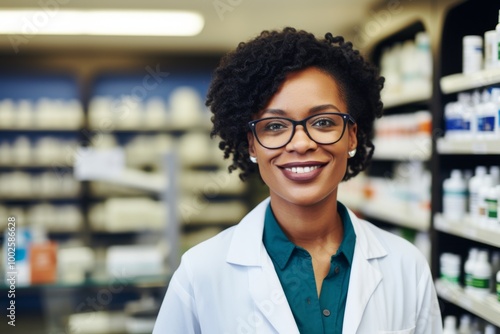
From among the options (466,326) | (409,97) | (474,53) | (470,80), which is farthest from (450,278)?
(409,97)

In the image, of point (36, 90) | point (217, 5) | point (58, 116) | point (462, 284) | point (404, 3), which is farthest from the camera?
point (36, 90)

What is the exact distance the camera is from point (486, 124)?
244 cm

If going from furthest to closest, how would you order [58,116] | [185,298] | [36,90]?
[36,90] → [58,116] → [185,298]

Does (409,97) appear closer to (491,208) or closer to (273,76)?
(491,208)

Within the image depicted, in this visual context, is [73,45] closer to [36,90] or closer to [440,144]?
[36,90]

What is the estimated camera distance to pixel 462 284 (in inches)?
115

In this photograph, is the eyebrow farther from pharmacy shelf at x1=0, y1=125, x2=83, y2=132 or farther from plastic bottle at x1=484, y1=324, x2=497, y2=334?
pharmacy shelf at x1=0, y1=125, x2=83, y2=132

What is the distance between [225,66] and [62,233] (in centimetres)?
605

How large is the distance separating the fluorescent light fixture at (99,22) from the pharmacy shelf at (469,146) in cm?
314

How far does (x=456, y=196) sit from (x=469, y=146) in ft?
1.29

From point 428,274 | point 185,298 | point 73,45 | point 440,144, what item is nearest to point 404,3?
point 440,144

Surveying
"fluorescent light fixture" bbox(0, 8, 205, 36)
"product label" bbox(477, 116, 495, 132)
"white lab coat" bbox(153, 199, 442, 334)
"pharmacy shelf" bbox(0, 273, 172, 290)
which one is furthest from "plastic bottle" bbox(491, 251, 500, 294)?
"fluorescent light fixture" bbox(0, 8, 205, 36)

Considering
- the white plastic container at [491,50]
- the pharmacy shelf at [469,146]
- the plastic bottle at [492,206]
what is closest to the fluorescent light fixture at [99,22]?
the pharmacy shelf at [469,146]

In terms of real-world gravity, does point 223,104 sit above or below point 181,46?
below
